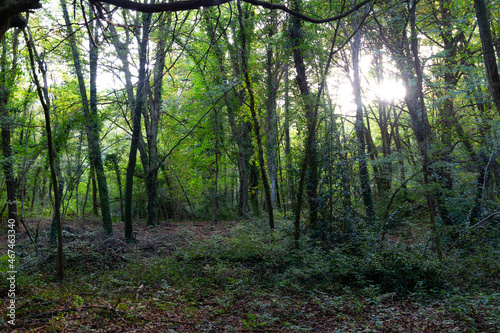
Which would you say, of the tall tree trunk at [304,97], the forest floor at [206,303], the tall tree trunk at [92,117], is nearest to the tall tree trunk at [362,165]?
the tall tree trunk at [304,97]

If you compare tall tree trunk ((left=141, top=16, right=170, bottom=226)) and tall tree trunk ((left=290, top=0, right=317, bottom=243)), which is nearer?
tall tree trunk ((left=290, top=0, right=317, bottom=243))

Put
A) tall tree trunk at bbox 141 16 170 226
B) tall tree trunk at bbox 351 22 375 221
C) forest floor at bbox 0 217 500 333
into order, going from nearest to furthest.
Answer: forest floor at bbox 0 217 500 333
tall tree trunk at bbox 351 22 375 221
tall tree trunk at bbox 141 16 170 226

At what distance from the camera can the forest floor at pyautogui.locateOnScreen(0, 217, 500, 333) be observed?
4469 millimetres

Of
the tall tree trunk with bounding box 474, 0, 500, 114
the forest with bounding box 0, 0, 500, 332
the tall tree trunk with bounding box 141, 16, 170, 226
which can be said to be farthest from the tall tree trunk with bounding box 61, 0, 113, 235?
the tall tree trunk with bounding box 474, 0, 500, 114

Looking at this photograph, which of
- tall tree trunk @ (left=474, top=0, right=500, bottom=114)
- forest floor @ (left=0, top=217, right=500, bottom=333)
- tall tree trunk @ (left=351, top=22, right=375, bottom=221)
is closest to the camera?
tall tree trunk @ (left=474, top=0, right=500, bottom=114)

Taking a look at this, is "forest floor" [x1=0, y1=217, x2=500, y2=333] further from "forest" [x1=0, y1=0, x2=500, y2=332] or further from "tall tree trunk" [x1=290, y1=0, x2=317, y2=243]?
"tall tree trunk" [x1=290, y1=0, x2=317, y2=243]

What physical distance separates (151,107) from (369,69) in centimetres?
1346

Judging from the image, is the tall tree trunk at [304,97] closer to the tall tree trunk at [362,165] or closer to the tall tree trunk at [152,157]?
the tall tree trunk at [362,165]

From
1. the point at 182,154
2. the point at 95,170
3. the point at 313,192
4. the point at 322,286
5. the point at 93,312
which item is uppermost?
the point at 182,154

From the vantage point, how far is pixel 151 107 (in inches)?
616

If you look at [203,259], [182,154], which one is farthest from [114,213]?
[203,259]

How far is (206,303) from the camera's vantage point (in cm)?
571

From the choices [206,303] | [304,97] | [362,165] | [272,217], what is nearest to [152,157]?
[272,217]

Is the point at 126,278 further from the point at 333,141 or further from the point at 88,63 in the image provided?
the point at 88,63
